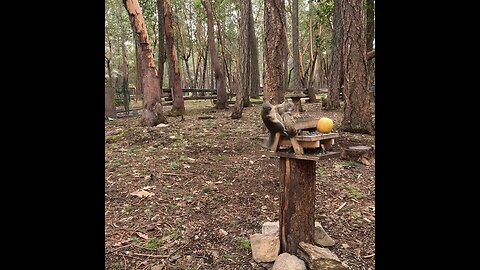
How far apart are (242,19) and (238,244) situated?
7825 mm

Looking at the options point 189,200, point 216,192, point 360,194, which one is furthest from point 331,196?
point 189,200

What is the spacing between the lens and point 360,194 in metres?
3.94

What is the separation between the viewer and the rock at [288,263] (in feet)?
8.37

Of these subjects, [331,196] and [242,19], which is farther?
[242,19]

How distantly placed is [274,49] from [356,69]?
1.69 meters

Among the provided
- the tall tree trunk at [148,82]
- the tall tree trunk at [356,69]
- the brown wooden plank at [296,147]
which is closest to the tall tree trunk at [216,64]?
the tall tree trunk at [148,82]

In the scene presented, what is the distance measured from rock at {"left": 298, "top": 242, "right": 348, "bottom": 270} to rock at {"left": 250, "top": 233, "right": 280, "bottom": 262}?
0.23 meters

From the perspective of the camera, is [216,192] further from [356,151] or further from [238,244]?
[356,151]

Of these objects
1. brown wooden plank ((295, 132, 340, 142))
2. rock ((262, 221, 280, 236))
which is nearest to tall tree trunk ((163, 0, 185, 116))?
rock ((262, 221, 280, 236))

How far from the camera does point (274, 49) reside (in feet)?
19.7

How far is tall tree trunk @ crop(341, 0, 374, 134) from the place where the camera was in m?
6.59
